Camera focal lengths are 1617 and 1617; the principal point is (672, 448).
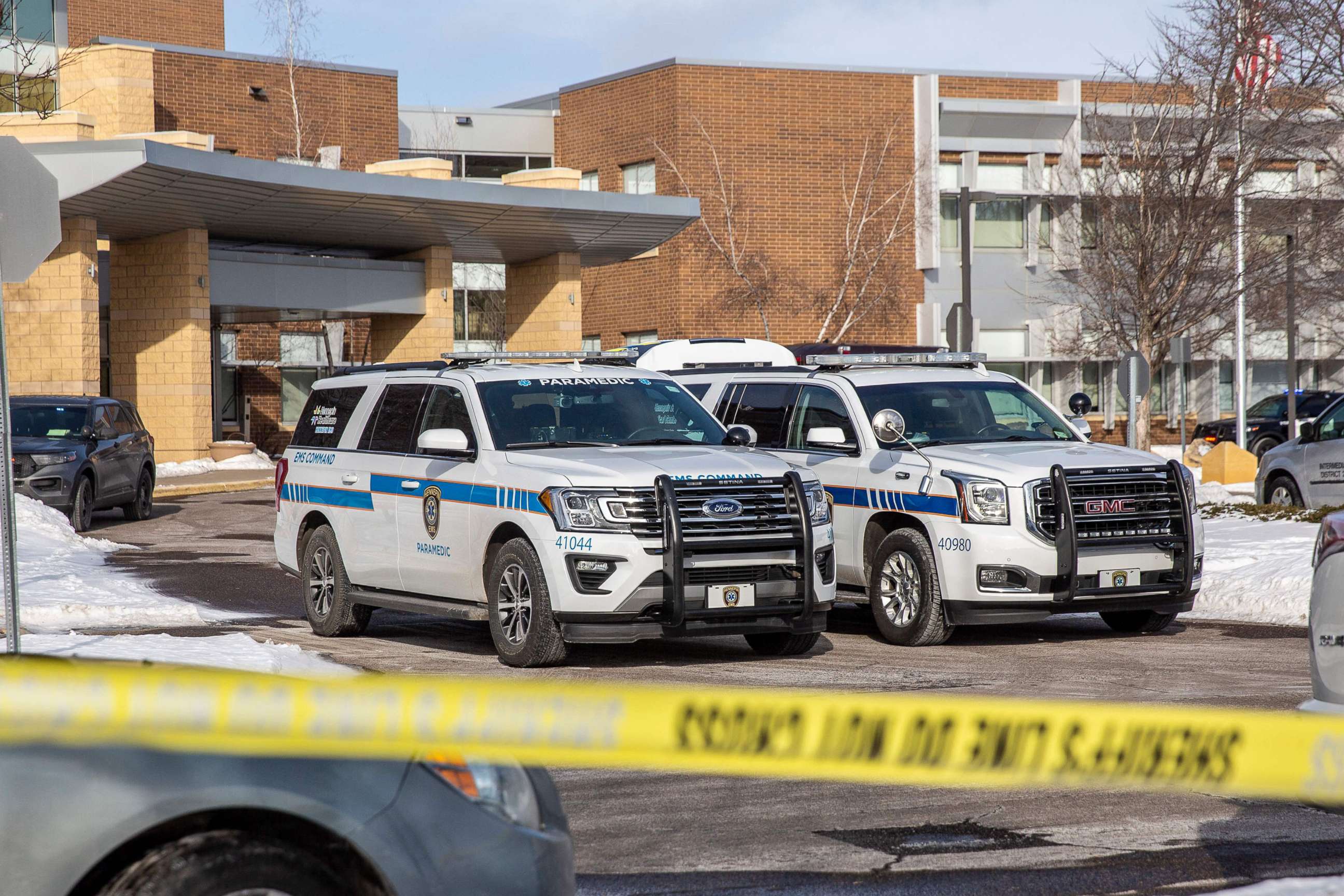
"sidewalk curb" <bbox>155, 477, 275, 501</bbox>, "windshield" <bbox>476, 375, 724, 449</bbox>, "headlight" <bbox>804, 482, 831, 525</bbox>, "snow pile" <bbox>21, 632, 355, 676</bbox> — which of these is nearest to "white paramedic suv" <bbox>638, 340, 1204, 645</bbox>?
"windshield" <bbox>476, 375, 724, 449</bbox>

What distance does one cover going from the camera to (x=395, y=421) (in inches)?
456

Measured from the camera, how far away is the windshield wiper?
10.6 m

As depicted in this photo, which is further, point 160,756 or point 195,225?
point 195,225

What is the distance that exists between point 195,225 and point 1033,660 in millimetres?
25933

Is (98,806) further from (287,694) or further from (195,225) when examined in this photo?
(195,225)

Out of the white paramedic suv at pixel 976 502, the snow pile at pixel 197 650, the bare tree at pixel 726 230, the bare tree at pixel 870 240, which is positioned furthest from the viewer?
the bare tree at pixel 870 240

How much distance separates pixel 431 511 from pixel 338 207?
76.2ft

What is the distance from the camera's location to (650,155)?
42781 millimetres

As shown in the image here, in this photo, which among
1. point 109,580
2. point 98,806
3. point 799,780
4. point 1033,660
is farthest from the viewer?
point 109,580

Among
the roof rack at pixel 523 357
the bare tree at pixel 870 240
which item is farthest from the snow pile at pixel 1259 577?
the bare tree at pixel 870 240

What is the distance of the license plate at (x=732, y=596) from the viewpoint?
9.73 meters

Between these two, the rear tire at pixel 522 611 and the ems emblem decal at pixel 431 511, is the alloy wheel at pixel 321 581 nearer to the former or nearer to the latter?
the ems emblem decal at pixel 431 511

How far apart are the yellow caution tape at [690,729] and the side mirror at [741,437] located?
7.55 meters

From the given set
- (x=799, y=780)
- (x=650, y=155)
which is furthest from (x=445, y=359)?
(x=650, y=155)
